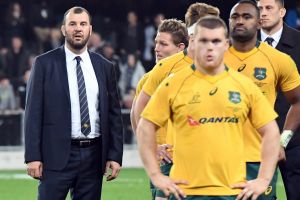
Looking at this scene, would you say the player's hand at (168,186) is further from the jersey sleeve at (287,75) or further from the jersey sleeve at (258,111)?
the jersey sleeve at (287,75)

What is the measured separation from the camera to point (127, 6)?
23.0m

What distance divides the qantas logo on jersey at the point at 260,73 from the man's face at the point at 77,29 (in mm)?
1484

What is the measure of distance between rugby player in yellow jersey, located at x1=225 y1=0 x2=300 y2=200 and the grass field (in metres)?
6.27

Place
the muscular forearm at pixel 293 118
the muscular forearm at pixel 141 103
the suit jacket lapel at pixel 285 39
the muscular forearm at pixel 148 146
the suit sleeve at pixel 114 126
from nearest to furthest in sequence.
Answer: the muscular forearm at pixel 148 146, the muscular forearm at pixel 141 103, the muscular forearm at pixel 293 118, the suit sleeve at pixel 114 126, the suit jacket lapel at pixel 285 39

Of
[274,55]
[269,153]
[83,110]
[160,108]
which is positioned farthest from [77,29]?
Result: [269,153]

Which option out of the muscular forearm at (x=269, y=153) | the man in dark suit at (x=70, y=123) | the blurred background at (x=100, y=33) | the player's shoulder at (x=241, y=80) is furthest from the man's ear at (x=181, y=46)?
the blurred background at (x=100, y=33)

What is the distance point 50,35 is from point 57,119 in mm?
13695

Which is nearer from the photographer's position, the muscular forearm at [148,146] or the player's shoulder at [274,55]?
the muscular forearm at [148,146]

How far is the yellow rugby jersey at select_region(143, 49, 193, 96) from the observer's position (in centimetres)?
807

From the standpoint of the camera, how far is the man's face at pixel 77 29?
8.65 metres

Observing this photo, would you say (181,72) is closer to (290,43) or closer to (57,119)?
(57,119)

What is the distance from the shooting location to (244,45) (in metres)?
8.16

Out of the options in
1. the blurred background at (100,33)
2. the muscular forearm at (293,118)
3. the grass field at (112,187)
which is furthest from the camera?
the blurred background at (100,33)

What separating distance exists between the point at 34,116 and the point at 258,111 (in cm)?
234
